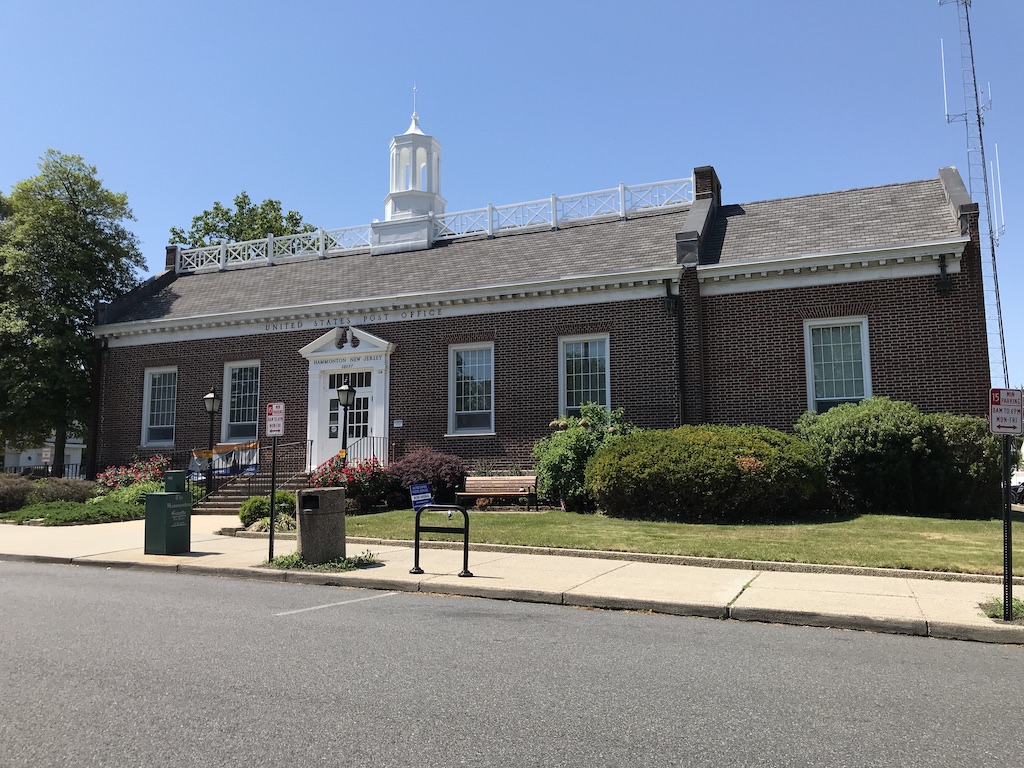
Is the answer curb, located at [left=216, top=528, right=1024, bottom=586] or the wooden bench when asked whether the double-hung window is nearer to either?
the wooden bench

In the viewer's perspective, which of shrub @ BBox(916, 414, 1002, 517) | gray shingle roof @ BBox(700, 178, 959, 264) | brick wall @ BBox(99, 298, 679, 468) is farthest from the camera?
brick wall @ BBox(99, 298, 679, 468)

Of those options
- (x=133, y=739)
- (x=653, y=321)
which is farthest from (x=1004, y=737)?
(x=653, y=321)

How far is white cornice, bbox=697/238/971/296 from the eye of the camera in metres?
17.0

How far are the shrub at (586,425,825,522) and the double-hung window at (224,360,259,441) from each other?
12.1 metres

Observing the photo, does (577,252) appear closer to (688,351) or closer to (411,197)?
(688,351)

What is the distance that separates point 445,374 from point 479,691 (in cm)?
1633

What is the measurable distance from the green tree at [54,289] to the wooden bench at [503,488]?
49.6 feet

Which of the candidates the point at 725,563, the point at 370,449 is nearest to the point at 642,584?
the point at 725,563

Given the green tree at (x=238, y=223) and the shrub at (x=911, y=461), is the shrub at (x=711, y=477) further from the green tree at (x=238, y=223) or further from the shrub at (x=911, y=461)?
the green tree at (x=238, y=223)

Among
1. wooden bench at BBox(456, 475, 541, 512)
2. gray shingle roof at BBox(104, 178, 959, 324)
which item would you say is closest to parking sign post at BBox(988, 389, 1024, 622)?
gray shingle roof at BBox(104, 178, 959, 324)

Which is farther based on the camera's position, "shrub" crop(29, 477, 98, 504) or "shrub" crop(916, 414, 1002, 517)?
"shrub" crop(29, 477, 98, 504)

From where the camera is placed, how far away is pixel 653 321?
19.3 metres

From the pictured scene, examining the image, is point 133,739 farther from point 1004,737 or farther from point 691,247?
point 691,247

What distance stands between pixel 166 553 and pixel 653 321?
39.3 feet
